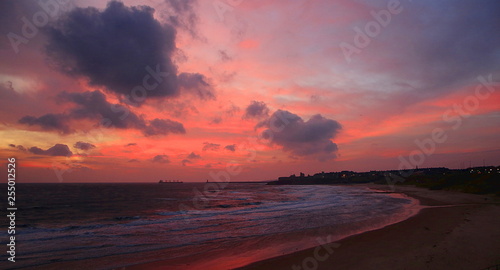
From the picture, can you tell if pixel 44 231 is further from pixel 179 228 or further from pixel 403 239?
pixel 403 239

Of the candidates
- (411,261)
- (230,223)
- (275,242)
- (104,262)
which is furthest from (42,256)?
(411,261)

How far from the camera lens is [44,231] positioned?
2434cm

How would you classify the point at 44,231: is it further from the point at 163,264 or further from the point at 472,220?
the point at 472,220

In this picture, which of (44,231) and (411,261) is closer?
(411,261)

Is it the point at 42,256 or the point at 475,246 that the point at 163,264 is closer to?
the point at 42,256

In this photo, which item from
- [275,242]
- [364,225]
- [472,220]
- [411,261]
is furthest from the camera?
[364,225]

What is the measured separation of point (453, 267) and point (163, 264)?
13000 millimetres

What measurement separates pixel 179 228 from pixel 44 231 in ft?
39.3

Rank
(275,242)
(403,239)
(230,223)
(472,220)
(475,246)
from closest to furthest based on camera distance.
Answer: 1. (475,246)
2. (403,239)
3. (275,242)
4. (472,220)
5. (230,223)

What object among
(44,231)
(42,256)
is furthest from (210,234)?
(44,231)

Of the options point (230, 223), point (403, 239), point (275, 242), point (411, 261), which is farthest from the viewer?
point (230, 223)

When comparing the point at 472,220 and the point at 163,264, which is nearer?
the point at 163,264

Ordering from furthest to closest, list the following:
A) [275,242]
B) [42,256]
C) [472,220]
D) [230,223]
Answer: [230,223]
[472,220]
[275,242]
[42,256]

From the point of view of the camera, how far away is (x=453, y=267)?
10.9 metres
